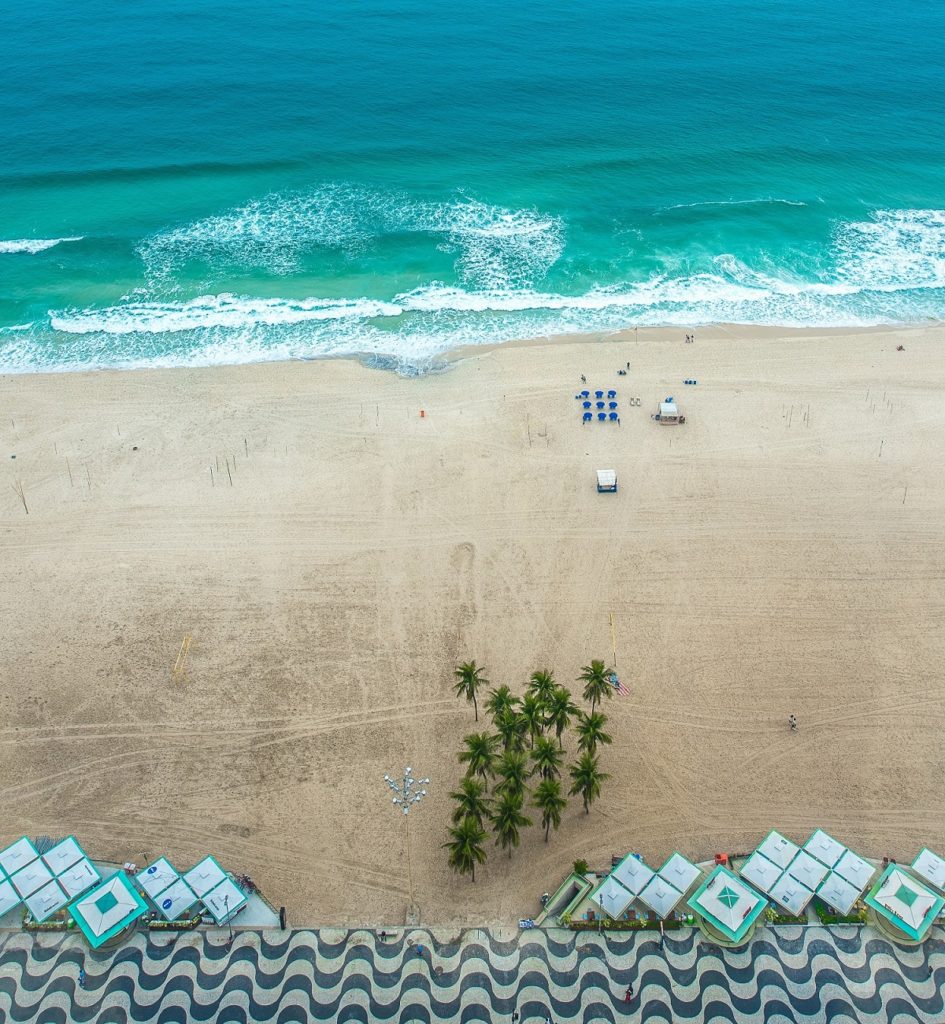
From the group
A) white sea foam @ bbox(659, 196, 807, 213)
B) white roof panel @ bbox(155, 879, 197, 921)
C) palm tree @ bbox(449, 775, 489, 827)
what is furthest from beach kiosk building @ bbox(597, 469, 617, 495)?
white sea foam @ bbox(659, 196, 807, 213)

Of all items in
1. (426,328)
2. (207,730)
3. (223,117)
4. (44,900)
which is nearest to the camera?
(44,900)

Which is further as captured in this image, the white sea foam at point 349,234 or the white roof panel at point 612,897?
the white sea foam at point 349,234

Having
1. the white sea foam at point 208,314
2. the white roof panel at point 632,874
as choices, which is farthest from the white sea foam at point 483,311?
the white roof panel at point 632,874

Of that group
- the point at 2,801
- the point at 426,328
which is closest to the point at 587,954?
the point at 2,801

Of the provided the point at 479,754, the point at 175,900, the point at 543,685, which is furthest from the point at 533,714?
the point at 175,900

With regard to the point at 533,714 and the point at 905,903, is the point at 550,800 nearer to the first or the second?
the point at 533,714

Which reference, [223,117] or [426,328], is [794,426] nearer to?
[426,328]

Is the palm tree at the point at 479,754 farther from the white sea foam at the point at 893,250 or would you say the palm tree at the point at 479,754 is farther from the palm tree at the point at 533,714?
the white sea foam at the point at 893,250
